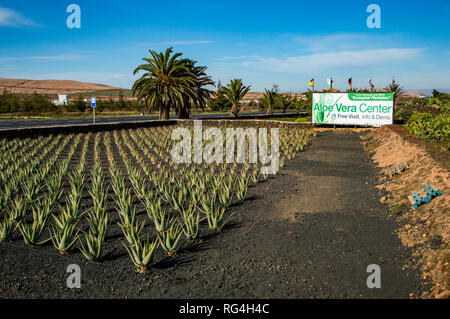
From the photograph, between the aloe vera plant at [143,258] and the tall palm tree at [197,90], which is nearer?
the aloe vera plant at [143,258]

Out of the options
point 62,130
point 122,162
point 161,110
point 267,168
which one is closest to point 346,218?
point 267,168

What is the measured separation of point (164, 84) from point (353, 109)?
1653 cm

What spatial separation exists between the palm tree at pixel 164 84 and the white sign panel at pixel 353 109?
1177cm

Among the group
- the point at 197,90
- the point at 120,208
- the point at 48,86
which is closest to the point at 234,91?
the point at 197,90

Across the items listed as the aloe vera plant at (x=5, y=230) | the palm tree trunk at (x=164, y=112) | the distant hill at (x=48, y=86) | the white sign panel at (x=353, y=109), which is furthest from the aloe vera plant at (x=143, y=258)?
the distant hill at (x=48, y=86)

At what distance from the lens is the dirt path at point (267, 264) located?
4426 mm

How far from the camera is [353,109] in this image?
24297 millimetres

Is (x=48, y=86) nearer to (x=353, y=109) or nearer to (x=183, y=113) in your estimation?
(x=183, y=113)

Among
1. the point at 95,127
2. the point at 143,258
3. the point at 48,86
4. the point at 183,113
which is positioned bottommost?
the point at 143,258

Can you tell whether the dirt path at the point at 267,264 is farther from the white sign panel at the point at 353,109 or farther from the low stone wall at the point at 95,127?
the white sign panel at the point at 353,109

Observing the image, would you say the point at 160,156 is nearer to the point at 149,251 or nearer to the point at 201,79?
the point at 149,251

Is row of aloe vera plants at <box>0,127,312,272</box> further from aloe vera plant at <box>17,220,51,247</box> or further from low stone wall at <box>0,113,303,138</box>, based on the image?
low stone wall at <box>0,113,303,138</box>

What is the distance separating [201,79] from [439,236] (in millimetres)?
30209

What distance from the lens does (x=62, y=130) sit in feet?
70.2
